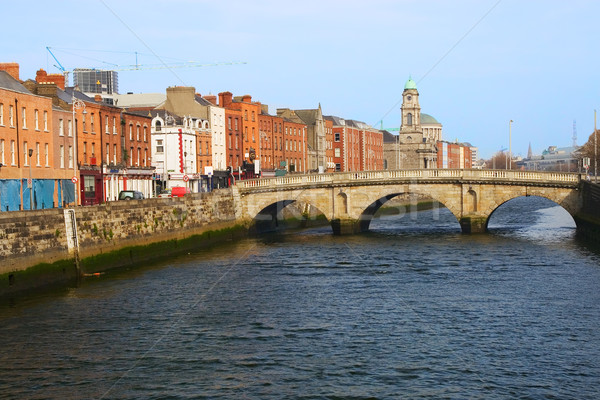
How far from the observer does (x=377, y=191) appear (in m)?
74.9

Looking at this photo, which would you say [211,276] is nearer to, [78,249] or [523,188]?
[78,249]

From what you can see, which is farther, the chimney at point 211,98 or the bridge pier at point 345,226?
the chimney at point 211,98

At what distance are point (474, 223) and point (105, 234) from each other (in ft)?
110

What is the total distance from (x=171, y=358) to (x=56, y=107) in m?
42.6

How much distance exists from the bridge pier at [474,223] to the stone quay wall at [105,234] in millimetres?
19968

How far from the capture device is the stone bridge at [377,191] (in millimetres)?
71188

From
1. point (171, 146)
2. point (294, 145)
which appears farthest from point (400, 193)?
point (294, 145)

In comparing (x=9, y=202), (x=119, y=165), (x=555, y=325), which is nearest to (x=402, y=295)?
(x=555, y=325)

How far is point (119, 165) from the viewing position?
258 feet

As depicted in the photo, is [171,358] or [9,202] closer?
[171,358]

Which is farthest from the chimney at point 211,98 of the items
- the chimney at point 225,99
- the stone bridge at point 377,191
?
the stone bridge at point 377,191

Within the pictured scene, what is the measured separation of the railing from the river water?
16.0m

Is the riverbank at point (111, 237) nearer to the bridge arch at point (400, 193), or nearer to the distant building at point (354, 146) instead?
the bridge arch at point (400, 193)

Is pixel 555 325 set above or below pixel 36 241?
below
